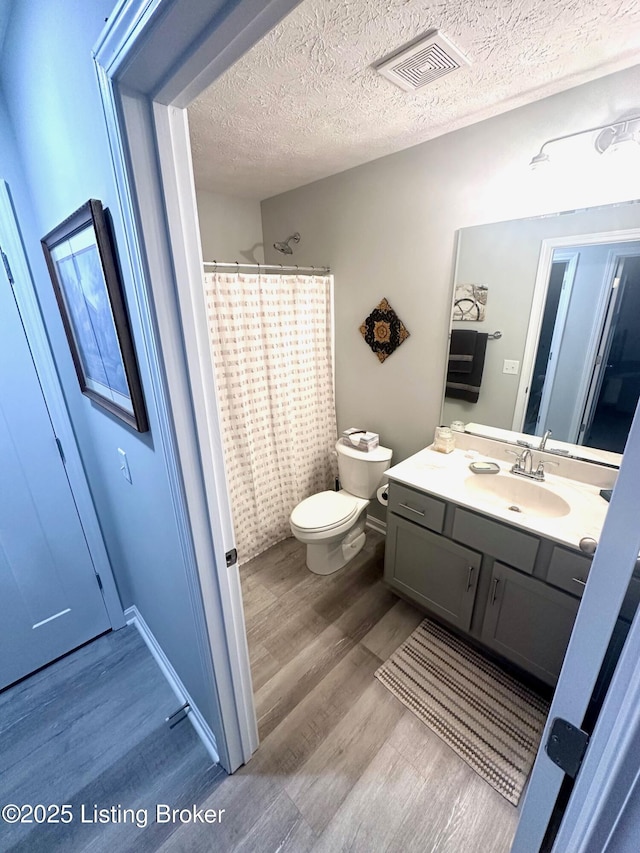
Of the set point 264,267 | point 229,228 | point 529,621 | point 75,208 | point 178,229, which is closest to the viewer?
point 178,229

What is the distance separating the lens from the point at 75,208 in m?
0.97

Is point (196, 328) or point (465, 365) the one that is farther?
point (465, 365)

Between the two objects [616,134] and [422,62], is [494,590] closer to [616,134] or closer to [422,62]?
[616,134]

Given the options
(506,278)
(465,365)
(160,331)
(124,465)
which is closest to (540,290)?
(506,278)

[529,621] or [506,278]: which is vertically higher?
[506,278]

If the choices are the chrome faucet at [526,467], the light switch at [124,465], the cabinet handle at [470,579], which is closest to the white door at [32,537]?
the light switch at [124,465]

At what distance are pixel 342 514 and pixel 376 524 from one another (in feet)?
1.84

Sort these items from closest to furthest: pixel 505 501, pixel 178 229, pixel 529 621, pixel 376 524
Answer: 1. pixel 178 229
2. pixel 529 621
3. pixel 505 501
4. pixel 376 524

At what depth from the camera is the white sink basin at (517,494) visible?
1527mm

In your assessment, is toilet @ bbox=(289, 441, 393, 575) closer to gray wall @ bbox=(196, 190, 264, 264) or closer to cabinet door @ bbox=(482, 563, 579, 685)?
cabinet door @ bbox=(482, 563, 579, 685)

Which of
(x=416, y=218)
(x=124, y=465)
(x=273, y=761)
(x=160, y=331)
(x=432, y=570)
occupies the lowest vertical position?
(x=273, y=761)

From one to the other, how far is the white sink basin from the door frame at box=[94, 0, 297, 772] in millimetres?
1174

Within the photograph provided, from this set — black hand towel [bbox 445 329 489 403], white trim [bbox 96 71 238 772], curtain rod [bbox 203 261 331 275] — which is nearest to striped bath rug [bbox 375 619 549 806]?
white trim [bbox 96 71 238 772]

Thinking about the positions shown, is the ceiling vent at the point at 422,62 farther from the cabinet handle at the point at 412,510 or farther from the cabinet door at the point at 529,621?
the cabinet door at the point at 529,621
